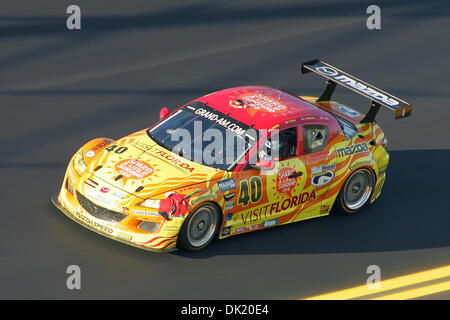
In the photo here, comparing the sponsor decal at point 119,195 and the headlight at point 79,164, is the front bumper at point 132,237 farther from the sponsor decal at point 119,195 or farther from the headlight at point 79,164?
the headlight at point 79,164

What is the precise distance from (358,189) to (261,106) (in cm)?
189

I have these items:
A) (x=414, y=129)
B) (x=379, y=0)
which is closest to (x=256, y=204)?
(x=414, y=129)

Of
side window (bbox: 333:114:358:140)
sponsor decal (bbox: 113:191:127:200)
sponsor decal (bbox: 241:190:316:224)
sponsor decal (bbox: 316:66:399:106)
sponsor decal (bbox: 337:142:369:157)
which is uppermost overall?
sponsor decal (bbox: 316:66:399:106)

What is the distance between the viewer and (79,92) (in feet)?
52.4

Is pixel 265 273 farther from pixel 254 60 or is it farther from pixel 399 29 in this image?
pixel 399 29

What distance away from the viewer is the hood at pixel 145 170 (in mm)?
11039

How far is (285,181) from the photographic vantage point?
11805mm

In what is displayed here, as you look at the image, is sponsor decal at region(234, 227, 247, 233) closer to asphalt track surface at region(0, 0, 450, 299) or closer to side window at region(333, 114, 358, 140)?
asphalt track surface at region(0, 0, 450, 299)

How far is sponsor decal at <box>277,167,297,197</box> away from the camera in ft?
38.5

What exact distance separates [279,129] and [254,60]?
20.1 ft

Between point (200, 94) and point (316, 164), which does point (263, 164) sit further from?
point (200, 94)

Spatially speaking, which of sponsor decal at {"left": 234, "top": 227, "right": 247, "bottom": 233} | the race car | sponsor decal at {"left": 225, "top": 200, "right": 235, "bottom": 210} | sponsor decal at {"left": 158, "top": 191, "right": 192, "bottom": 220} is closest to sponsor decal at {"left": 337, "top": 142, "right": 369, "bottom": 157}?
the race car

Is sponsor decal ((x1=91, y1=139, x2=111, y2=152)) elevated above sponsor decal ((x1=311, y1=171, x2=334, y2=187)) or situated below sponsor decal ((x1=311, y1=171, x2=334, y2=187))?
above

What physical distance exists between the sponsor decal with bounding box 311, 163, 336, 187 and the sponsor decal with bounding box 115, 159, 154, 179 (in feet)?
7.33
